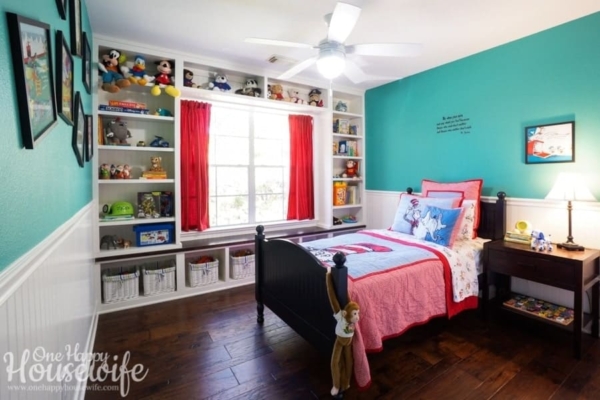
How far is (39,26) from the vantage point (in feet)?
3.14

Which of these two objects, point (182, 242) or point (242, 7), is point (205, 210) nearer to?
point (182, 242)

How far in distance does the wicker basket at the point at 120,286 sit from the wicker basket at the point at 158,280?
78mm

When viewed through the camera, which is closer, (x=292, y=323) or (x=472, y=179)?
(x=292, y=323)

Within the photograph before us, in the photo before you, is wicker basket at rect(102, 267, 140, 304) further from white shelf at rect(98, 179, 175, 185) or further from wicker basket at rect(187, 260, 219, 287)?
white shelf at rect(98, 179, 175, 185)

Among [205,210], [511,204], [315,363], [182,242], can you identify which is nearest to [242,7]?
[205,210]

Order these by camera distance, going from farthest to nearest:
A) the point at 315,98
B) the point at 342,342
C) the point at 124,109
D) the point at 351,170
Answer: the point at 351,170, the point at 315,98, the point at 124,109, the point at 342,342

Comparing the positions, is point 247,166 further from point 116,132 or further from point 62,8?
point 62,8

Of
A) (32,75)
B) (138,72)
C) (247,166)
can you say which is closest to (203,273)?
(247,166)

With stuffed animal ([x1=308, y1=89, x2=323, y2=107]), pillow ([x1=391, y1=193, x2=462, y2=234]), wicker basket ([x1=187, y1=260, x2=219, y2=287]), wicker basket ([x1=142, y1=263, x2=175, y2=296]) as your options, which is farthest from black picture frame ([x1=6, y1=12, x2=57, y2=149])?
stuffed animal ([x1=308, y1=89, x2=323, y2=107])

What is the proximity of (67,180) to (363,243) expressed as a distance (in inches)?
84.6

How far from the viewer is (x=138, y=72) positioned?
293cm

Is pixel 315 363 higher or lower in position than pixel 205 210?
lower

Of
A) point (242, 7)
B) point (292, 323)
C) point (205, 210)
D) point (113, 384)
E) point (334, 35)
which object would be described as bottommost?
point (113, 384)

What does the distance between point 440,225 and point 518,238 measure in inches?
26.3
